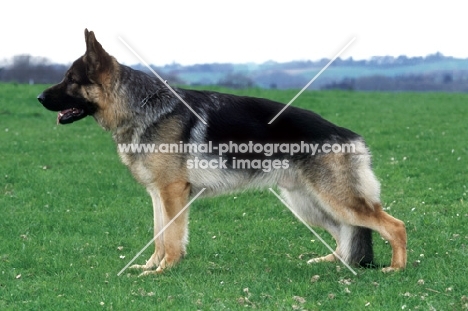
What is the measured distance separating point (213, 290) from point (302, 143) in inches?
68.9

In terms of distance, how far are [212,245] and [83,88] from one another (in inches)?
87.2

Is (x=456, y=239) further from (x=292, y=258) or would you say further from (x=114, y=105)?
(x=114, y=105)

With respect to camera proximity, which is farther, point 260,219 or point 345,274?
point 260,219

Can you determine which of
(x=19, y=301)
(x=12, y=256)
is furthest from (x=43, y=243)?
(x=19, y=301)

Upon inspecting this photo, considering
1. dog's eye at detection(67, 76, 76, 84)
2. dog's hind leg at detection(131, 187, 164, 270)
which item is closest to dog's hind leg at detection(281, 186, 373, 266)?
dog's hind leg at detection(131, 187, 164, 270)

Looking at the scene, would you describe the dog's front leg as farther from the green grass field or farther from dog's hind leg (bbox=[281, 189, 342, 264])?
dog's hind leg (bbox=[281, 189, 342, 264])

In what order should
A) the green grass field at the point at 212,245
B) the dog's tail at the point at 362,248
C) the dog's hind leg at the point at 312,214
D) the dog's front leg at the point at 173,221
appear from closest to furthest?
the green grass field at the point at 212,245 → the dog's tail at the point at 362,248 → the dog's front leg at the point at 173,221 → the dog's hind leg at the point at 312,214

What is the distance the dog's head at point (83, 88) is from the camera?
6711 millimetres

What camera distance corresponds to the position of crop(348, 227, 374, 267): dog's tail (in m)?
6.64

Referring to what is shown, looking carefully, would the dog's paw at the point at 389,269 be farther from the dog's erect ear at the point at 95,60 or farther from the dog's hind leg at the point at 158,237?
the dog's erect ear at the point at 95,60

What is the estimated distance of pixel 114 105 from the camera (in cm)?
686

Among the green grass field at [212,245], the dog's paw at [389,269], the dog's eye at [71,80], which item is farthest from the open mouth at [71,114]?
the dog's paw at [389,269]

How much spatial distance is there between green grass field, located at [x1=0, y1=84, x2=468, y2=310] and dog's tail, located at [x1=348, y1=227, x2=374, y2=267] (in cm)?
23

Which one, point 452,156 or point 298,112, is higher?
point 298,112
